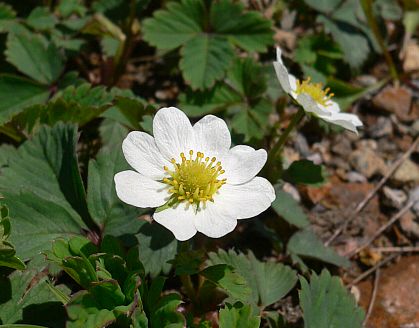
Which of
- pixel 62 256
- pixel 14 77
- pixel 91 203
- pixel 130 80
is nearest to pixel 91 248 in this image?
pixel 62 256

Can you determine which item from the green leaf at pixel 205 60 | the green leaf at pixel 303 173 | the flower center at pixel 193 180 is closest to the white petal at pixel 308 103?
the green leaf at pixel 303 173

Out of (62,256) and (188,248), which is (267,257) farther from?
(62,256)

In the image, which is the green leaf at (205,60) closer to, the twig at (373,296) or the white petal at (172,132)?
the white petal at (172,132)

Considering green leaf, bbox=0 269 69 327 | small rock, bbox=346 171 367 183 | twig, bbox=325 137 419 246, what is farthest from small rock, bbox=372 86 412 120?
green leaf, bbox=0 269 69 327

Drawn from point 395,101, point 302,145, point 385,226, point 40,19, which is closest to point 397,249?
point 385,226

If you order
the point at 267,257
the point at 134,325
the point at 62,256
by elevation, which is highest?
the point at 62,256

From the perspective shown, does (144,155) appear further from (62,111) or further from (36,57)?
(36,57)
